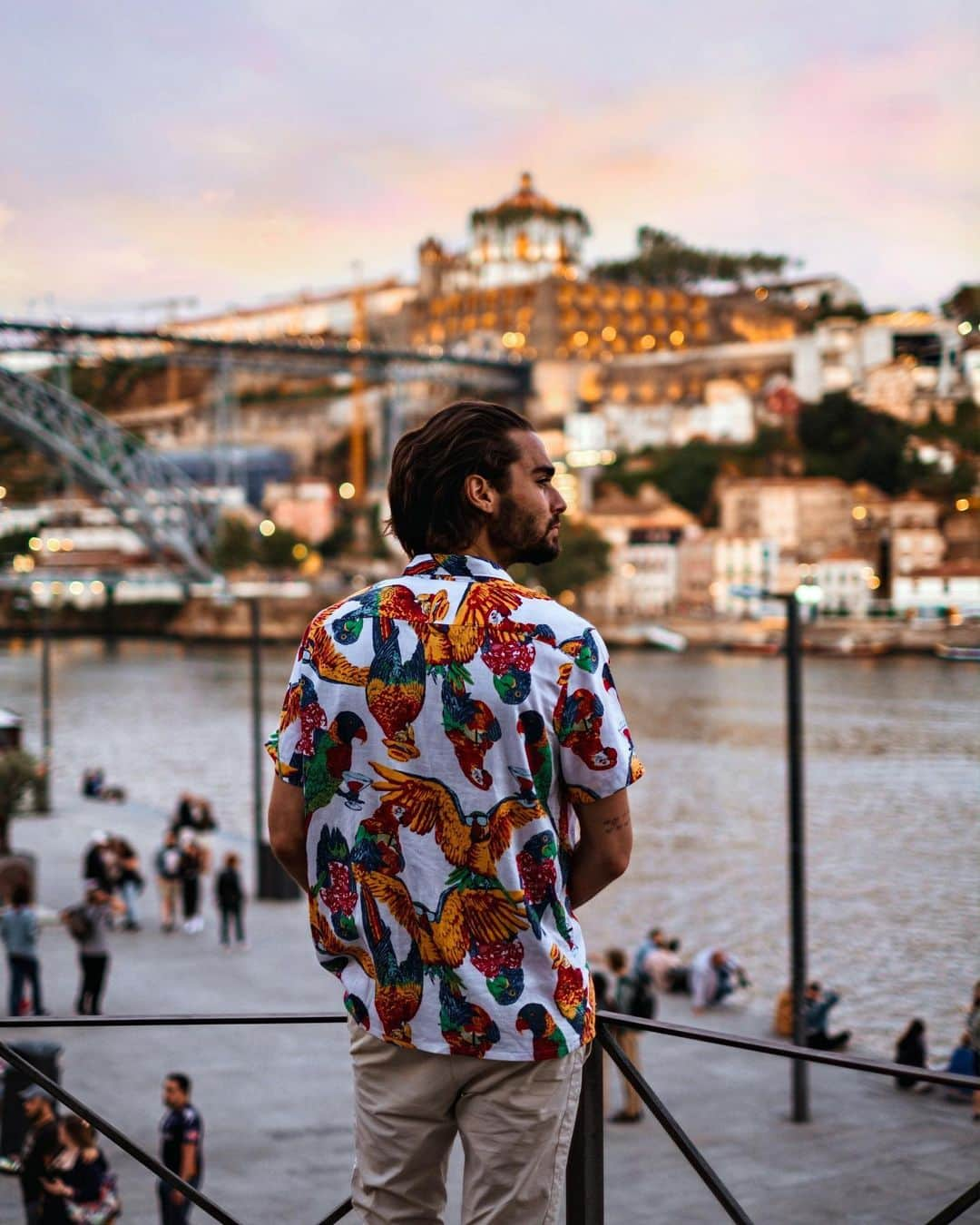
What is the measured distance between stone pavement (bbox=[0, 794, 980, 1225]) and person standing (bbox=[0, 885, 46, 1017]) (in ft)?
0.77

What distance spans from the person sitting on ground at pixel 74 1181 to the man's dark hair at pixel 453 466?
1.85 metres

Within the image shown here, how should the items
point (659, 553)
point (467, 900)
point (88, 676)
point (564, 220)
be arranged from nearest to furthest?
point (467, 900), point (88, 676), point (659, 553), point (564, 220)

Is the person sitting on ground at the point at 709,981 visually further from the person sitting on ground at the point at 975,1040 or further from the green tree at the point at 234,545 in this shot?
the green tree at the point at 234,545

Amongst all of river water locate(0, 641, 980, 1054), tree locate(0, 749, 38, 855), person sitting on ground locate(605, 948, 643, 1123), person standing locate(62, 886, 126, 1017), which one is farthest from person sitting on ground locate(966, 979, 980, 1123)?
tree locate(0, 749, 38, 855)

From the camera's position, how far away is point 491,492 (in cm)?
94

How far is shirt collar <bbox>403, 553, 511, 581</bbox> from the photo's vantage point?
92cm

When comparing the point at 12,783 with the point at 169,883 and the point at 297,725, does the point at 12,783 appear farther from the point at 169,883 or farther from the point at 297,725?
the point at 297,725

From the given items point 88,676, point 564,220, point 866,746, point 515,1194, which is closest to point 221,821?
point 866,746

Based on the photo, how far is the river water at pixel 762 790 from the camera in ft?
29.7

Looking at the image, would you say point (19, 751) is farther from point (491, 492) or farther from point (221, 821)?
point (491, 492)

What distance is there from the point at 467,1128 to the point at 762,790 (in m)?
16.4

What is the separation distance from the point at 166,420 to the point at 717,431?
1934 centimetres

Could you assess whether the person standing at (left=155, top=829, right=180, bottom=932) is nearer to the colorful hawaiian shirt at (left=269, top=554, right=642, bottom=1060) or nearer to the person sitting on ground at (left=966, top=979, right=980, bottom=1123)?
the person sitting on ground at (left=966, top=979, right=980, bottom=1123)

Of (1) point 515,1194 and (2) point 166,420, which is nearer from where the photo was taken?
(1) point 515,1194
